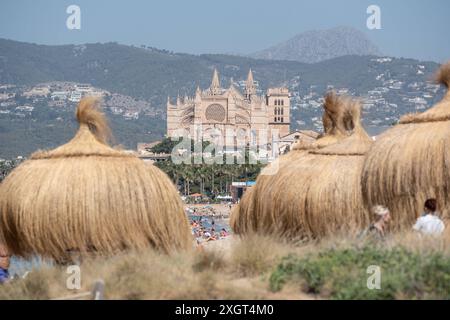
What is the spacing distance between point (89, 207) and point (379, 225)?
3222 millimetres

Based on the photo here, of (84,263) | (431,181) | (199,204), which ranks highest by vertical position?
(431,181)

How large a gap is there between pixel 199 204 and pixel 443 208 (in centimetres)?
8311

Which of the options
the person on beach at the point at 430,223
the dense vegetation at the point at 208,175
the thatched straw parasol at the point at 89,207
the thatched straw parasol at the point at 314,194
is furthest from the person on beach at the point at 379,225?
the dense vegetation at the point at 208,175

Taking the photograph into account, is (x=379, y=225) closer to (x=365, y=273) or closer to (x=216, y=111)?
(x=365, y=273)

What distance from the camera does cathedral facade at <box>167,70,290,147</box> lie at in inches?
6870

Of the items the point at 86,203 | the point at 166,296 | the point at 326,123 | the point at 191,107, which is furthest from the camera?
the point at 191,107

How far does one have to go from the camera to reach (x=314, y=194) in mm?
13156

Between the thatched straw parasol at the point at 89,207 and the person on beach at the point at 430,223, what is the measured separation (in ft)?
10.1

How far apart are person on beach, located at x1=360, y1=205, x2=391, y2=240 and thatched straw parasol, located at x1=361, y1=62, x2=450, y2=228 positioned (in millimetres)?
643

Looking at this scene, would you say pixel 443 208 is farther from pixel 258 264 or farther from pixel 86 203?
pixel 86 203

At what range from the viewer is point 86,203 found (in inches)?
448

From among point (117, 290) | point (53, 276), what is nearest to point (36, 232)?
point (53, 276)

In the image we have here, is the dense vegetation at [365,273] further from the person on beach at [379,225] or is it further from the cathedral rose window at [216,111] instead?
the cathedral rose window at [216,111]

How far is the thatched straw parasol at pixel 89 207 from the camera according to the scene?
11359 millimetres
